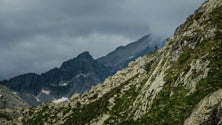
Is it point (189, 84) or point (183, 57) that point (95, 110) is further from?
point (189, 84)

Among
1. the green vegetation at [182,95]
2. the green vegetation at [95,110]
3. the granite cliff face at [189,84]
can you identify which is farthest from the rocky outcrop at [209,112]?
the green vegetation at [95,110]

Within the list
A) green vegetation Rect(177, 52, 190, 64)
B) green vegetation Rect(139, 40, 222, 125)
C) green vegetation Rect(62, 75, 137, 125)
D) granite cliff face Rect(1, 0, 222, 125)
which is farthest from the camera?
A: green vegetation Rect(62, 75, 137, 125)

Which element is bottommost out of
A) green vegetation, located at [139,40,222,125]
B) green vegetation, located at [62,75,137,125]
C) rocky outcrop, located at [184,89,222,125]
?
rocky outcrop, located at [184,89,222,125]

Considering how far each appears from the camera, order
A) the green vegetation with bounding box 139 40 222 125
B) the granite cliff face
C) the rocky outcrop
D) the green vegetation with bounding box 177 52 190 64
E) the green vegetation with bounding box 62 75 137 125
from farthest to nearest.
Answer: the green vegetation with bounding box 62 75 137 125, the green vegetation with bounding box 177 52 190 64, the green vegetation with bounding box 139 40 222 125, the granite cliff face, the rocky outcrop

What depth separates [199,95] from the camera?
6191cm

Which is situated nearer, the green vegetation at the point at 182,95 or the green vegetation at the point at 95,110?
the green vegetation at the point at 182,95

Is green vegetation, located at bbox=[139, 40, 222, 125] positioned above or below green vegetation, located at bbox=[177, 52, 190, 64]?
below

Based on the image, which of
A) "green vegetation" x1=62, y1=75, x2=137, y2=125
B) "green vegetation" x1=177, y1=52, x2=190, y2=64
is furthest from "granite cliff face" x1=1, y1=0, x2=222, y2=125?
"green vegetation" x1=62, y1=75, x2=137, y2=125

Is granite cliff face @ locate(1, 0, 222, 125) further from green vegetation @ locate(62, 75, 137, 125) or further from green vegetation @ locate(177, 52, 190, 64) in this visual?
green vegetation @ locate(62, 75, 137, 125)

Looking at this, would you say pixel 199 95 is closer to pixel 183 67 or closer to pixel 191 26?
pixel 183 67

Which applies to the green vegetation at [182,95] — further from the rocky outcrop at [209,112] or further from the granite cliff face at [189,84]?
the rocky outcrop at [209,112]

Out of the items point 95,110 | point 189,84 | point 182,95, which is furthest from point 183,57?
point 95,110

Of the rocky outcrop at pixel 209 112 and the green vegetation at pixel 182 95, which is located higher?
the green vegetation at pixel 182 95

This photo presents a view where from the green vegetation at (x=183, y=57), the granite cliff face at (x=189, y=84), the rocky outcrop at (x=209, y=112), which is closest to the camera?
the rocky outcrop at (x=209, y=112)
